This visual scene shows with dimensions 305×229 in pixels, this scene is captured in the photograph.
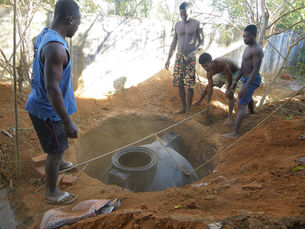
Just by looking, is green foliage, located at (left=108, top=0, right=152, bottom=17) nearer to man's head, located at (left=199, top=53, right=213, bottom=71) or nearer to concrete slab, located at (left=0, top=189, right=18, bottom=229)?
man's head, located at (left=199, top=53, right=213, bottom=71)

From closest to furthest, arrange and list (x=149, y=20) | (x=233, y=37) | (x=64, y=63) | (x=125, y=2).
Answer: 1. (x=64, y=63)
2. (x=149, y=20)
3. (x=233, y=37)
4. (x=125, y=2)

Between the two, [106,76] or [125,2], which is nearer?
[106,76]

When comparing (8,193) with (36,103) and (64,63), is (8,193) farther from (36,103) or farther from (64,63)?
(64,63)

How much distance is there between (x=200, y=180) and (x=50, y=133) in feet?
6.74

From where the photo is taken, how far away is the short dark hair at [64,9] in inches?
74.6

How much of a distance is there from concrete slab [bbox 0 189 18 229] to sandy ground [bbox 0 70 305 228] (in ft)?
0.18

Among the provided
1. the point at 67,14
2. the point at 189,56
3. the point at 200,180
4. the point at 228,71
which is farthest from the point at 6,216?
the point at 228,71

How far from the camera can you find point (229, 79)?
4508 millimetres

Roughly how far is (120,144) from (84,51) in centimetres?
256

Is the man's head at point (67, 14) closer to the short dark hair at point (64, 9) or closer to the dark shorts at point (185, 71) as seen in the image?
the short dark hair at point (64, 9)

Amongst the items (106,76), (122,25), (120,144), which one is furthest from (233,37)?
(120,144)

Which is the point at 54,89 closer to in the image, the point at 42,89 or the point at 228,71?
the point at 42,89

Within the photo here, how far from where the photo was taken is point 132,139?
5051 millimetres

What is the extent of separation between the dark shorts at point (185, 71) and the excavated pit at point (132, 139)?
0.86 meters
